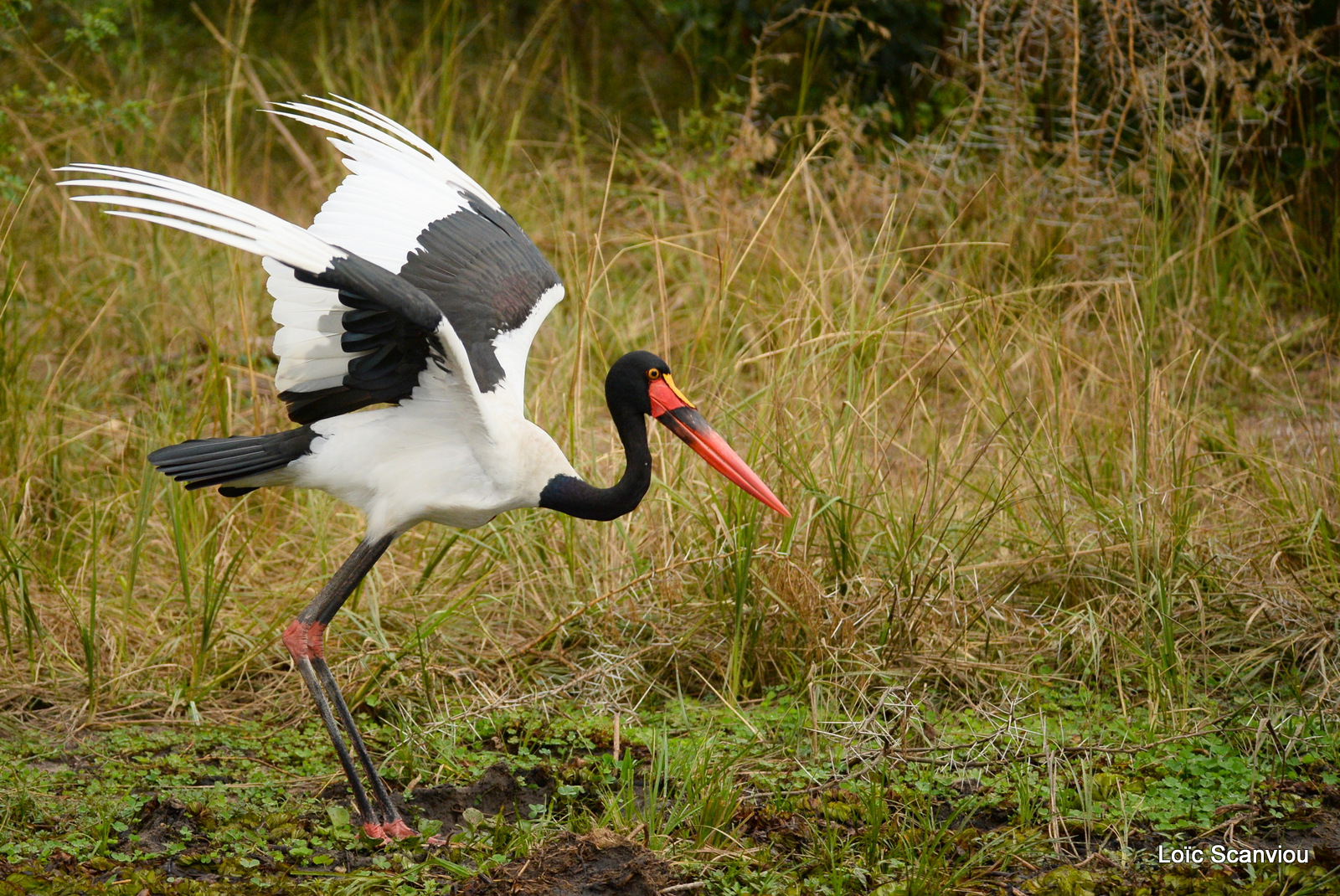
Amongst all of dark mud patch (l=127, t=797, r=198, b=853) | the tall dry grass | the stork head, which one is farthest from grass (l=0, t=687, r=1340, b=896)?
the stork head

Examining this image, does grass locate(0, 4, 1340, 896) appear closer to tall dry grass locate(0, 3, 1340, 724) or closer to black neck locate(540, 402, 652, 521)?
tall dry grass locate(0, 3, 1340, 724)

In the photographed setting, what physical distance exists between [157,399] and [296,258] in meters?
2.70

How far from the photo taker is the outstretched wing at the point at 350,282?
273 centimetres

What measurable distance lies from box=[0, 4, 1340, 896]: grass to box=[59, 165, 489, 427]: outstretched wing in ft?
2.93

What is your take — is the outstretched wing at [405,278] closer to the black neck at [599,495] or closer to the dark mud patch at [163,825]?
the black neck at [599,495]

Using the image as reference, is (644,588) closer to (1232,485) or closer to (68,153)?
(1232,485)

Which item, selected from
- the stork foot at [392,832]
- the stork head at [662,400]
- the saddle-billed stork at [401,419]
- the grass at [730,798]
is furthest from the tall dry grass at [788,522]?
the stork foot at [392,832]

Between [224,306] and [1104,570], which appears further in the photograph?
[224,306]

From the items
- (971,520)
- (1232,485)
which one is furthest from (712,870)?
(1232,485)

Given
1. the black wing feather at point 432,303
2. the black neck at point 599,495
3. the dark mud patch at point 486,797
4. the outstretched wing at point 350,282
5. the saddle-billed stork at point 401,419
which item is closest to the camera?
the outstretched wing at point 350,282

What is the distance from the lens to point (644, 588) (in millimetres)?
4211

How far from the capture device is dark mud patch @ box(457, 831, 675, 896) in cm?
280
